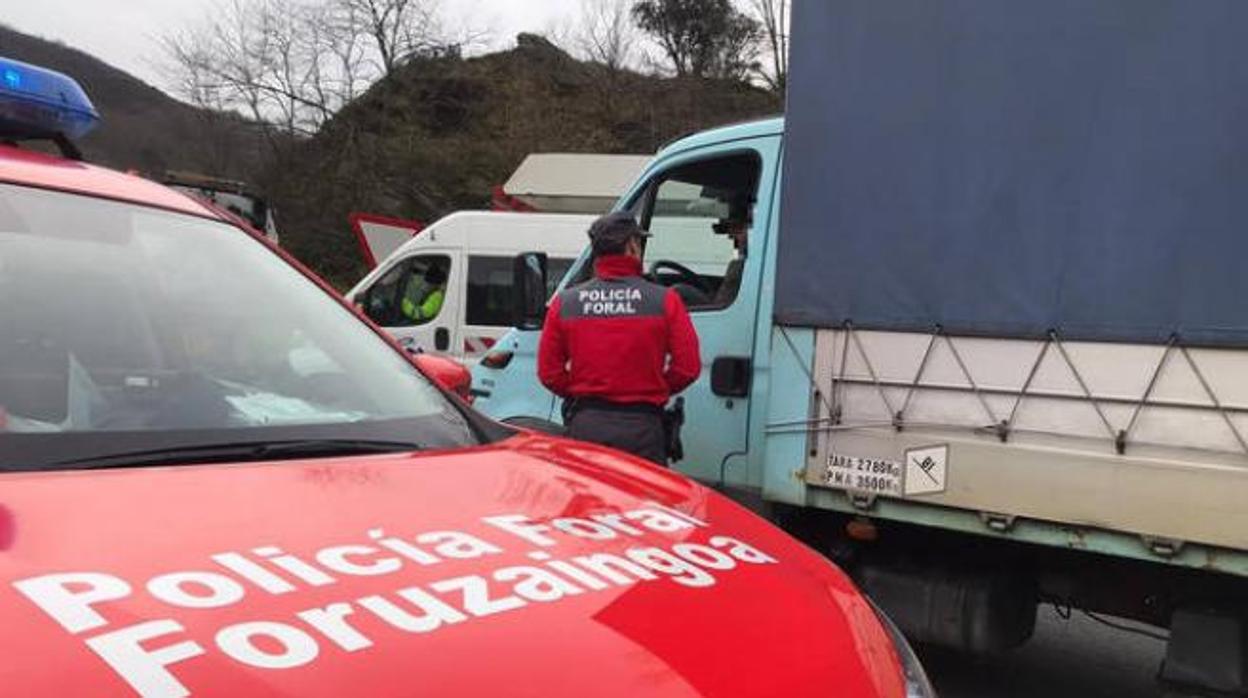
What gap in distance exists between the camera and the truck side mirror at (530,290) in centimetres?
516

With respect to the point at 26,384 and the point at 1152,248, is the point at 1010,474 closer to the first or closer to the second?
the point at 1152,248

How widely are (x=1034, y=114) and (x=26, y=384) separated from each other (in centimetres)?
283

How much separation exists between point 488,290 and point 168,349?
8.80 metres

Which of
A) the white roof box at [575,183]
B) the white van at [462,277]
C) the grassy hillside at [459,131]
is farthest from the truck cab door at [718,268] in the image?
the grassy hillside at [459,131]

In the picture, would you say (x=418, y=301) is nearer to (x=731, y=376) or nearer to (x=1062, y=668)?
(x=731, y=376)

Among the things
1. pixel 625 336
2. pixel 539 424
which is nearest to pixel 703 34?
pixel 539 424

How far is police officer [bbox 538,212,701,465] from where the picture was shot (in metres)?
4.36

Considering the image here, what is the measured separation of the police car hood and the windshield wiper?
5 cm

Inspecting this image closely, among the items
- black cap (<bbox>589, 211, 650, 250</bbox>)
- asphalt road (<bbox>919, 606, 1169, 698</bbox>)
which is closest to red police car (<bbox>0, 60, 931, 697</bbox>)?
black cap (<bbox>589, 211, 650, 250</bbox>)

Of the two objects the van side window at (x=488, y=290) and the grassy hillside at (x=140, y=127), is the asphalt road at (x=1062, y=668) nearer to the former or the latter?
the grassy hillside at (x=140, y=127)

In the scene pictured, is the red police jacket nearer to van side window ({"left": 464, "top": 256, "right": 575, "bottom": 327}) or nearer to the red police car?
the red police car

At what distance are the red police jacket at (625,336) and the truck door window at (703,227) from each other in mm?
454

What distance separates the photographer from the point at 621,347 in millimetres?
4371

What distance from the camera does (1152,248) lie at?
10.8 ft
